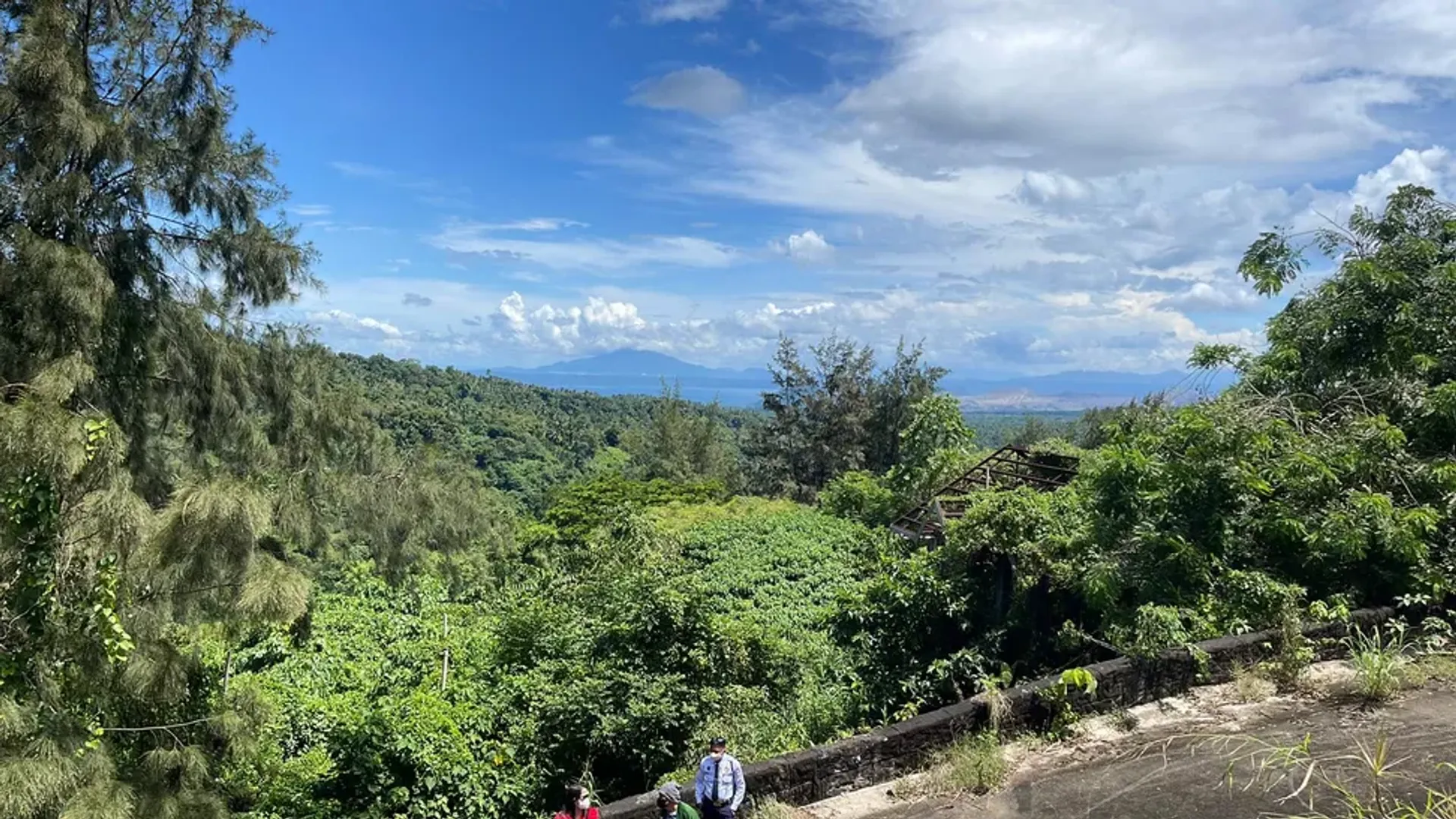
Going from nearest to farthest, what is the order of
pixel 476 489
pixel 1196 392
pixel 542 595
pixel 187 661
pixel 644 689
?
pixel 187 661
pixel 644 689
pixel 1196 392
pixel 542 595
pixel 476 489

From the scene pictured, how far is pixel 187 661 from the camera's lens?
486cm

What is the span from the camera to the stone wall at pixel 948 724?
4.31 meters

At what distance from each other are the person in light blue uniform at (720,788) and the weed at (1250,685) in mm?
3210

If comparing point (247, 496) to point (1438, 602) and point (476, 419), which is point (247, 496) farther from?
point (476, 419)

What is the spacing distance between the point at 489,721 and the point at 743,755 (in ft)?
9.56

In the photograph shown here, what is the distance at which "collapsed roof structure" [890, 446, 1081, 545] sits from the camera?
12.6m

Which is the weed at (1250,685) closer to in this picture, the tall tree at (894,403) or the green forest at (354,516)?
the green forest at (354,516)

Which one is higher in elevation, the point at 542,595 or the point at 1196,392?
the point at 1196,392

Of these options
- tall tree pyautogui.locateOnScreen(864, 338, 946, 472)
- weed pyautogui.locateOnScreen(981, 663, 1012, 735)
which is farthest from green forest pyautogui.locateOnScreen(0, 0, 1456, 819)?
tall tree pyautogui.locateOnScreen(864, 338, 946, 472)

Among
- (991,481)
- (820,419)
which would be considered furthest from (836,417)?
(991,481)

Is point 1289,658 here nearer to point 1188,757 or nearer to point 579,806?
point 1188,757

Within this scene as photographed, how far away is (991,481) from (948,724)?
33.4ft

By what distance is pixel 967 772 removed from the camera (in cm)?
424

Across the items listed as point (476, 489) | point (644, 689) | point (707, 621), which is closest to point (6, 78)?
point (644, 689)
